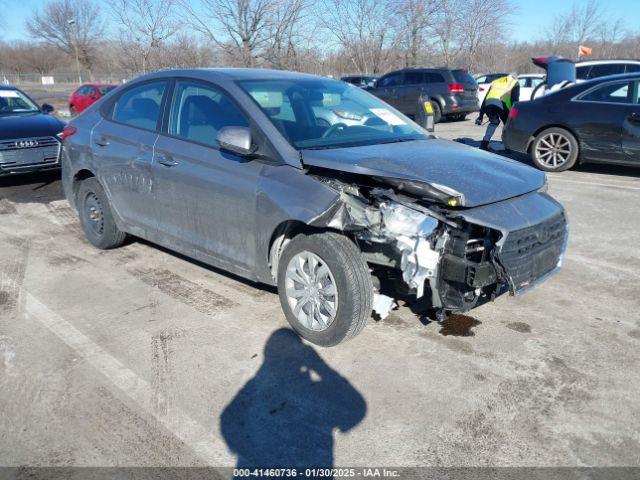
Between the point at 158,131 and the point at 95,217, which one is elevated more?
the point at 158,131

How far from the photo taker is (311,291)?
3484 mm

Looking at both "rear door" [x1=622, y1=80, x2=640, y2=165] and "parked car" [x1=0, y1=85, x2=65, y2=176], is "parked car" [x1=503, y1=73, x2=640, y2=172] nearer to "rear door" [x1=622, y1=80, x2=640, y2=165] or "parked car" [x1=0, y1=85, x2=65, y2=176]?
Result: "rear door" [x1=622, y1=80, x2=640, y2=165]

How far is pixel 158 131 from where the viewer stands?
443 centimetres

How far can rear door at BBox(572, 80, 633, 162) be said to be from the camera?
8.11m

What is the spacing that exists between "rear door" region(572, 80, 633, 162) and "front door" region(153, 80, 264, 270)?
6.66 meters

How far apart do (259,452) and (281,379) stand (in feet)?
2.08

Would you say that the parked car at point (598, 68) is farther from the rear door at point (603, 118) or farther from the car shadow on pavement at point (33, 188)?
the car shadow on pavement at point (33, 188)

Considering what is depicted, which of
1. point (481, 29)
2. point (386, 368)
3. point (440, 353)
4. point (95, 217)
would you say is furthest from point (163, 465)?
point (481, 29)

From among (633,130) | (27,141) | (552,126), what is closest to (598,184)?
(633,130)

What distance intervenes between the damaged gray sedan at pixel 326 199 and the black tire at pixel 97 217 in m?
0.64

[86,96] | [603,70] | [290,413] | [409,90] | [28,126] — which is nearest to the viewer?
[290,413]

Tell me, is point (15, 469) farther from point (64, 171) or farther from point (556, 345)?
point (64, 171)

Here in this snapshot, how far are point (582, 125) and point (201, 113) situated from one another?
672 centimetres

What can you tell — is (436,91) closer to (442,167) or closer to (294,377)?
(442,167)
